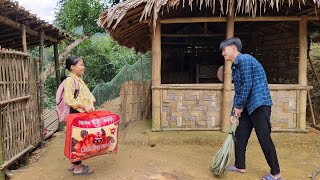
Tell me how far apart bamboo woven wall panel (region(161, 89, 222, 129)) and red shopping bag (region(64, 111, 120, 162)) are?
1983mm

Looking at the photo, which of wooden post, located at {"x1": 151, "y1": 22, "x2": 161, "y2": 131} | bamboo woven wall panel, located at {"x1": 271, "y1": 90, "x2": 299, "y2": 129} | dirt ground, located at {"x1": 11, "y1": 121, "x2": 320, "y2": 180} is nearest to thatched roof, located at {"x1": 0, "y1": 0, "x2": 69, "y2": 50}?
wooden post, located at {"x1": 151, "y1": 22, "x2": 161, "y2": 131}

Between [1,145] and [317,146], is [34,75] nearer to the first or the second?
[1,145]

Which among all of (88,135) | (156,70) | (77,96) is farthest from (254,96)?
(156,70)

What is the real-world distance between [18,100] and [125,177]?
6.66ft

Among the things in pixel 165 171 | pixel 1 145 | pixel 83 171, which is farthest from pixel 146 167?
pixel 1 145

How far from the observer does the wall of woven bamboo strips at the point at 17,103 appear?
3.98 meters

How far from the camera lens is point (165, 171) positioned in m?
3.86

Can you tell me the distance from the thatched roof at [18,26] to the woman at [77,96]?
1.33 metres

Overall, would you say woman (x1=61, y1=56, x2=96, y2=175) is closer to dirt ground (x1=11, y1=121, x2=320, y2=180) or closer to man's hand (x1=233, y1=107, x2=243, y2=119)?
dirt ground (x1=11, y1=121, x2=320, y2=180)

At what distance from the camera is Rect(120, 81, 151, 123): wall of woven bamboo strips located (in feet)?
20.4

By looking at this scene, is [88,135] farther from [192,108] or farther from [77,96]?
[192,108]

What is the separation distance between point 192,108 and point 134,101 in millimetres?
1441

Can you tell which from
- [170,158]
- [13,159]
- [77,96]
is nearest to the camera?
[77,96]

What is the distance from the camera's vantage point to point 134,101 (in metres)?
6.37
